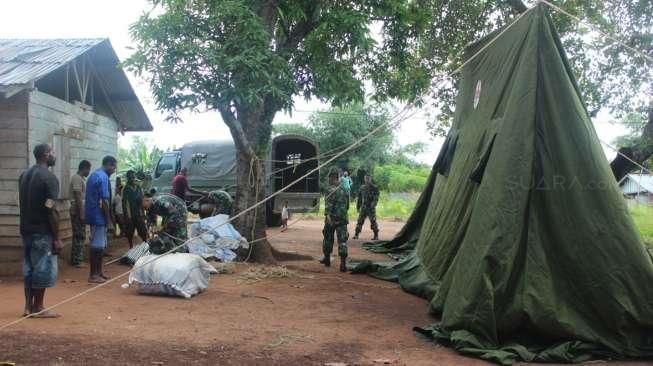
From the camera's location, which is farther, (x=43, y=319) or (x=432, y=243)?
(x=432, y=243)

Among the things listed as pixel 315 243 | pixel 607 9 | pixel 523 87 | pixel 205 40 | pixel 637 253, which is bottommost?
pixel 315 243

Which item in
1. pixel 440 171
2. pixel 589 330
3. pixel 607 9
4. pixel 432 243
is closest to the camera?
pixel 589 330

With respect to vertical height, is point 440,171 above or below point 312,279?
above

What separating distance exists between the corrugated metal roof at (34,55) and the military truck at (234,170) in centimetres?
700

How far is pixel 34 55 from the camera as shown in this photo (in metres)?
8.46

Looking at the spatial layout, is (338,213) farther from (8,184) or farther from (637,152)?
(637,152)

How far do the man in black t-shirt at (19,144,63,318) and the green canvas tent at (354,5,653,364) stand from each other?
3.57m

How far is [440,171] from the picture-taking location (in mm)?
8414

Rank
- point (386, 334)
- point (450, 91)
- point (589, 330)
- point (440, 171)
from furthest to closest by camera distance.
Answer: point (450, 91) → point (440, 171) → point (386, 334) → point (589, 330)

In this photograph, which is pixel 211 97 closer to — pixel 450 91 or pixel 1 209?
pixel 1 209

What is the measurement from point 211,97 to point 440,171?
346 cm

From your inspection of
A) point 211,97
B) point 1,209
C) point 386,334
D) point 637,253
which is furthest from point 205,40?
point 637,253

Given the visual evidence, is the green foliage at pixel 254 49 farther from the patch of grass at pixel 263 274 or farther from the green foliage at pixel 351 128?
the green foliage at pixel 351 128

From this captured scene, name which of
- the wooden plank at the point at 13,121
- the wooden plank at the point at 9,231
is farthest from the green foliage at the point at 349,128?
the wooden plank at the point at 9,231
